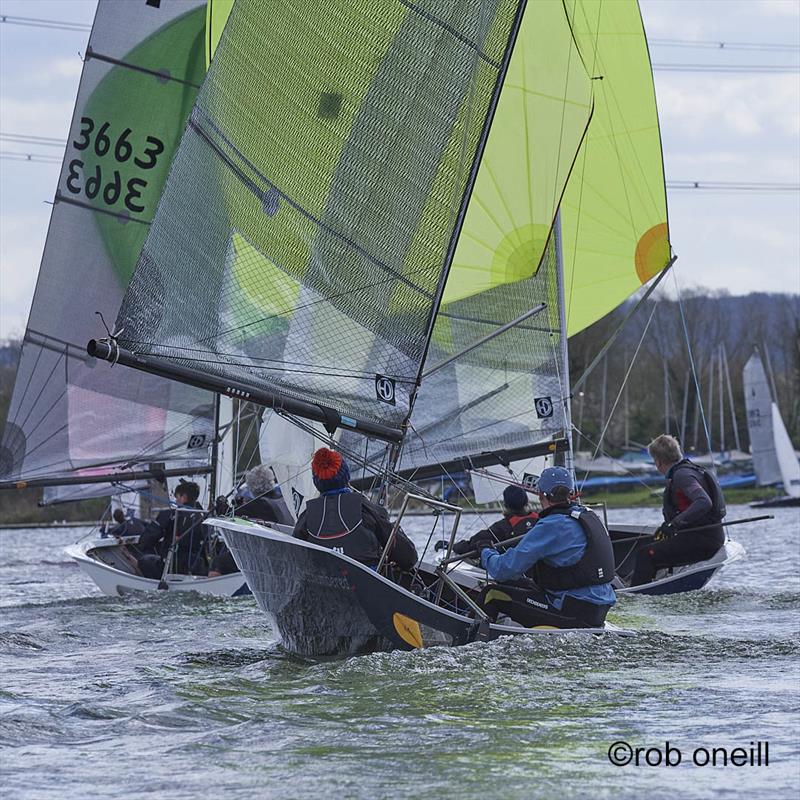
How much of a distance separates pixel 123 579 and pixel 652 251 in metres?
7.16

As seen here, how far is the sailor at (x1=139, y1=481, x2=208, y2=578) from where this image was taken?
644 inches

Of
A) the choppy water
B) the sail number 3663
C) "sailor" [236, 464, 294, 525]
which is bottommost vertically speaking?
the choppy water

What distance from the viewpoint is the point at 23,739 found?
7.19 metres

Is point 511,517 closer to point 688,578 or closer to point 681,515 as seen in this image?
point 681,515

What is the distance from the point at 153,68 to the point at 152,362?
10.8m

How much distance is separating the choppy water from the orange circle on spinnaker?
259 inches

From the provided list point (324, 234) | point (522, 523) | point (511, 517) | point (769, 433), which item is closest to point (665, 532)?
point (511, 517)

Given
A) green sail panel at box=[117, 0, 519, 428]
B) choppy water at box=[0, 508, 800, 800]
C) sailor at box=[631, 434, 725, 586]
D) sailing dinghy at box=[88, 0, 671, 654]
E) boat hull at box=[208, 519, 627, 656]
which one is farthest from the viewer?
sailor at box=[631, 434, 725, 586]

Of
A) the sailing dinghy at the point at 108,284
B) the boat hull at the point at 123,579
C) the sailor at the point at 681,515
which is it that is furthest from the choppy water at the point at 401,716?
the sailing dinghy at the point at 108,284

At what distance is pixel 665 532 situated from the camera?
13695 mm

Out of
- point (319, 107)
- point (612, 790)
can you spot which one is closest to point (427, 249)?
point (319, 107)

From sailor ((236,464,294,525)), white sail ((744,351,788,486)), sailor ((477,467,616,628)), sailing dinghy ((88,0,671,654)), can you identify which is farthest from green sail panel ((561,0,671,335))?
white sail ((744,351,788,486))

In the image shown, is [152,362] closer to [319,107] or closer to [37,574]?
[319,107]

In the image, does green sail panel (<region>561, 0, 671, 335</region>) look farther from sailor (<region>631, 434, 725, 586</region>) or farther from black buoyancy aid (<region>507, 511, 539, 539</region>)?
black buoyancy aid (<region>507, 511, 539, 539</region>)
